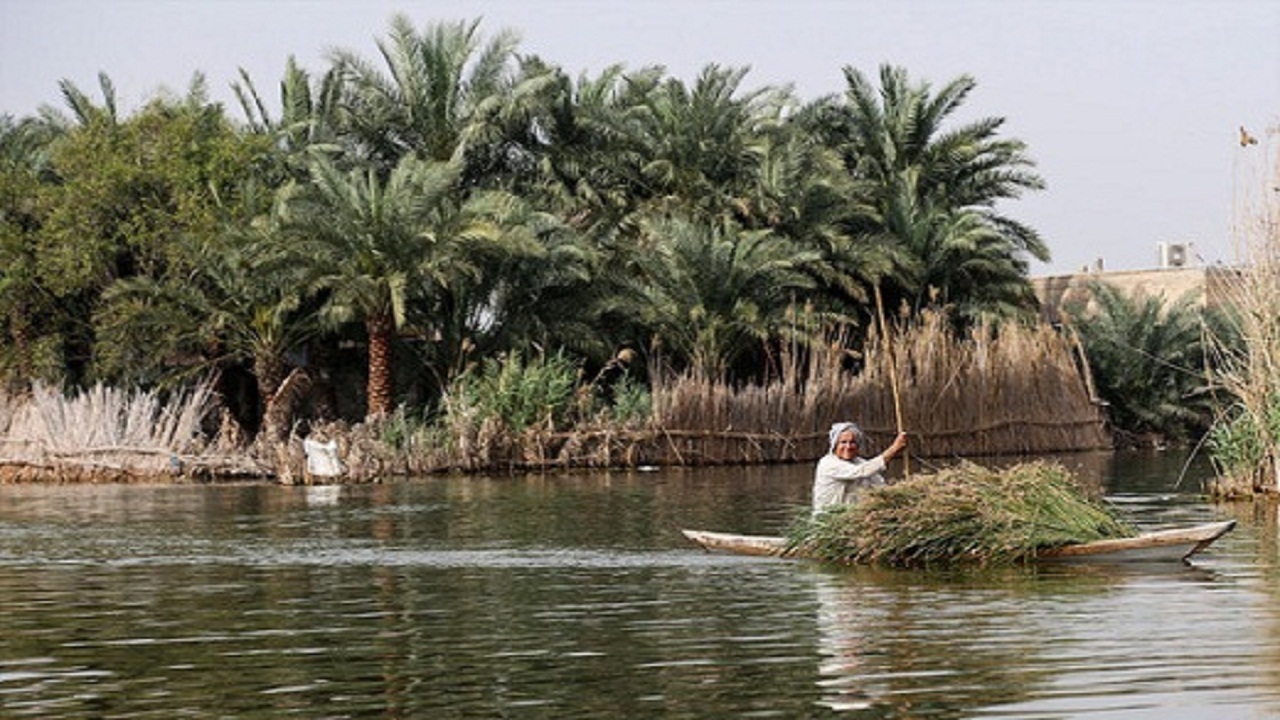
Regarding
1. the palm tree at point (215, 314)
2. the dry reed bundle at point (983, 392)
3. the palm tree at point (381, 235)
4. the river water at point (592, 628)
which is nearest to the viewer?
the river water at point (592, 628)

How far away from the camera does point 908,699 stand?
1125 cm

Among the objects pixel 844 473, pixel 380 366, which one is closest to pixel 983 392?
pixel 380 366

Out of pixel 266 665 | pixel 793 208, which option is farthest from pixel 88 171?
pixel 266 665

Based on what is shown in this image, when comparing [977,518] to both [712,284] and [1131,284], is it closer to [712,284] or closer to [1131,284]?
[712,284]

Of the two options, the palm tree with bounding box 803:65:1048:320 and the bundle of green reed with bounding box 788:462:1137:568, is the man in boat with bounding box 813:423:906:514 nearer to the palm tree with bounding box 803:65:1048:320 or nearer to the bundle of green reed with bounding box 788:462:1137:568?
the bundle of green reed with bounding box 788:462:1137:568

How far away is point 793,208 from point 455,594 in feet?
97.8

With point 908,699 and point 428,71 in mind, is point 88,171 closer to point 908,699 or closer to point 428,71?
point 428,71

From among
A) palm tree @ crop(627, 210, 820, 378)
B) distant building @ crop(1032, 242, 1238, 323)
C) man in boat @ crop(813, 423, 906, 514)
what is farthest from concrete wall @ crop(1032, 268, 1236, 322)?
man in boat @ crop(813, 423, 906, 514)

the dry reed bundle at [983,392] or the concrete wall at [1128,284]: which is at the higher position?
the concrete wall at [1128,284]

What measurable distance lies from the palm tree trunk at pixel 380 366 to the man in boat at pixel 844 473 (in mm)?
22901

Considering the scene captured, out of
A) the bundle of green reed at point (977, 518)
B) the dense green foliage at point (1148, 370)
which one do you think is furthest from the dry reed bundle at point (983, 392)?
the bundle of green reed at point (977, 518)

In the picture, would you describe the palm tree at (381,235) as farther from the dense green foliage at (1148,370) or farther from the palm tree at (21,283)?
the dense green foliage at (1148,370)

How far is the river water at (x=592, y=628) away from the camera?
11500mm

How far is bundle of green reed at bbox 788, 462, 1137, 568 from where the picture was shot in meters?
18.1
